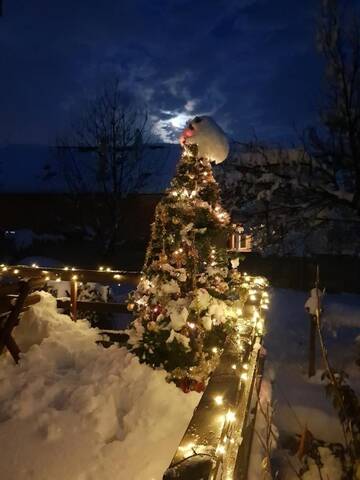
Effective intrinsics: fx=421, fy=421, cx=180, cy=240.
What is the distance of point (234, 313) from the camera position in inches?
206

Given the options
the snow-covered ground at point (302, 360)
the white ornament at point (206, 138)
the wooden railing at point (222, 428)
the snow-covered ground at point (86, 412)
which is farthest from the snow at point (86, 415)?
the white ornament at point (206, 138)

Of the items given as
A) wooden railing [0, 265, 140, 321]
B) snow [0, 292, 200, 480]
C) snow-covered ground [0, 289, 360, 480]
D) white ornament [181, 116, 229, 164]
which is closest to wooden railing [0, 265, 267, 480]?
snow-covered ground [0, 289, 360, 480]

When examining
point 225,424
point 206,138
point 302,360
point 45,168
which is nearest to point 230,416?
point 225,424

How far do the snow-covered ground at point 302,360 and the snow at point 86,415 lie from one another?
1446 mm

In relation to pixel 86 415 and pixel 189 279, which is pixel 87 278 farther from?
pixel 86 415

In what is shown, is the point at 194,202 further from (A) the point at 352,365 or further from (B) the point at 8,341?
(A) the point at 352,365

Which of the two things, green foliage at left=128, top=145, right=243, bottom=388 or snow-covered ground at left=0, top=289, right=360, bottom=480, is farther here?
green foliage at left=128, top=145, right=243, bottom=388

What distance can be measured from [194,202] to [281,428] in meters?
4.29

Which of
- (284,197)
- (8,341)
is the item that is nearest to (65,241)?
(284,197)

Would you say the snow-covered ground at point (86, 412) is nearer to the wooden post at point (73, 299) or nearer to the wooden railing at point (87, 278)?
the wooden post at point (73, 299)

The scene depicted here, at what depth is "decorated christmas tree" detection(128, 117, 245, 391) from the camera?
495 cm

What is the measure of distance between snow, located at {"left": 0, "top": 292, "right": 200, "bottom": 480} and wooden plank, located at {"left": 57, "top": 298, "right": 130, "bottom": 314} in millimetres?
1206

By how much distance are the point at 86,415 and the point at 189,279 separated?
197 cm

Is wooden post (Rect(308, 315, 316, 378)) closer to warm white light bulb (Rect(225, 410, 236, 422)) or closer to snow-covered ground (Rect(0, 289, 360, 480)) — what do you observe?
snow-covered ground (Rect(0, 289, 360, 480))
